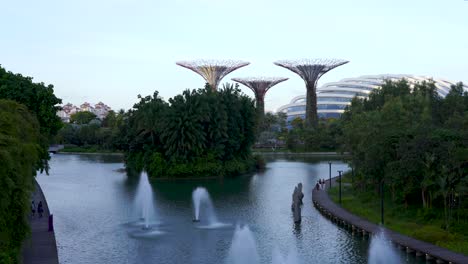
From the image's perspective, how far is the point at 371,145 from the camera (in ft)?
126

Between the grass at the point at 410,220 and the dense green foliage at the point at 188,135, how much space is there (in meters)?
22.4

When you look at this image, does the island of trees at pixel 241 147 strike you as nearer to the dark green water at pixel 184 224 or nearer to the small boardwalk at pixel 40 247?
the small boardwalk at pixel 40 247

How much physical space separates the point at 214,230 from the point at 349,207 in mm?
9604

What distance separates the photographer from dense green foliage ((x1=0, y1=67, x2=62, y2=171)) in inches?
1673

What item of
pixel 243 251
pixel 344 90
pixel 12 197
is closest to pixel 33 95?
pixel 243 251

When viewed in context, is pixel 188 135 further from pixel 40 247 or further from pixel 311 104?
pixel 311 104

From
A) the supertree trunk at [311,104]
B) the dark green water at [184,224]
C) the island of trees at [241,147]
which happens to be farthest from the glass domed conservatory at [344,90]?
the dark green water at [184,224]

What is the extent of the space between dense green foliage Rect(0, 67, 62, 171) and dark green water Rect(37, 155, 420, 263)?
6.06 m

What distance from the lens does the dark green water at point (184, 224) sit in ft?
90.4

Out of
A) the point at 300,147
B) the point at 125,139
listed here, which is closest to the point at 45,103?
the point at 125,139

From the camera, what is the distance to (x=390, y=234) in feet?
96.9

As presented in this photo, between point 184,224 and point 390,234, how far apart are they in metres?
11.9

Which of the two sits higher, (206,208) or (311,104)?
(311,104)

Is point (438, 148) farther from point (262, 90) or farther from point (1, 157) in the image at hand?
point (262, 90)
